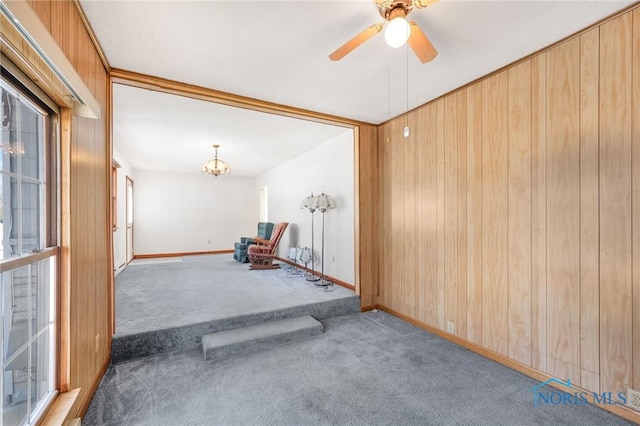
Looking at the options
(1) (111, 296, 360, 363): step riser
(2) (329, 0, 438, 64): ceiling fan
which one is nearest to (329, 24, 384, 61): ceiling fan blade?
(2) (329, 0, 438, 64): ceiling fan

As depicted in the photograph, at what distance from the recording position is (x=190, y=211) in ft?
25.9

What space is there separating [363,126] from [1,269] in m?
3.55

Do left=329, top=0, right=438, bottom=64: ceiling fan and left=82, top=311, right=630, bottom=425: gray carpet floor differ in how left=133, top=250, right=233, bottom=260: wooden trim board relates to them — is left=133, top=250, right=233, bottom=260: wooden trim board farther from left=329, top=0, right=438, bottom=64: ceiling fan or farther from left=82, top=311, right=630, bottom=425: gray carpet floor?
left=329, top=0, right=438, bottom=64: ceiling fan

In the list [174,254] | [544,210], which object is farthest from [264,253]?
[544,210]

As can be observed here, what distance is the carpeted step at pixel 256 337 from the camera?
2.55m

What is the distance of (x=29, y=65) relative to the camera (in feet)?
3.69

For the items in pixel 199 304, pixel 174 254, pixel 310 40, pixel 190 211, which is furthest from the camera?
pixel 190 211

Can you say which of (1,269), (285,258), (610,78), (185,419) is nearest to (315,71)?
(610,78)

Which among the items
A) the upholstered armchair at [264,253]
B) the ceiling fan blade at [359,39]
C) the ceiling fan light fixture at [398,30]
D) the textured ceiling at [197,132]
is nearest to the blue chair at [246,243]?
the upholstered armchair at [264,253]

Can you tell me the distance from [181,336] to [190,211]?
585 centimetres

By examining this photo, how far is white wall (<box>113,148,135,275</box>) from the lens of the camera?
527 cm

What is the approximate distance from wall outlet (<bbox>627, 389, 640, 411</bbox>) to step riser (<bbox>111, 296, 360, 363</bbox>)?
2563mm

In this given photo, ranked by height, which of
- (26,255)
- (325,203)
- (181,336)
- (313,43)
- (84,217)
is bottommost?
(181,336)

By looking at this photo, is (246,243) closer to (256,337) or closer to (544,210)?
(256,337)
